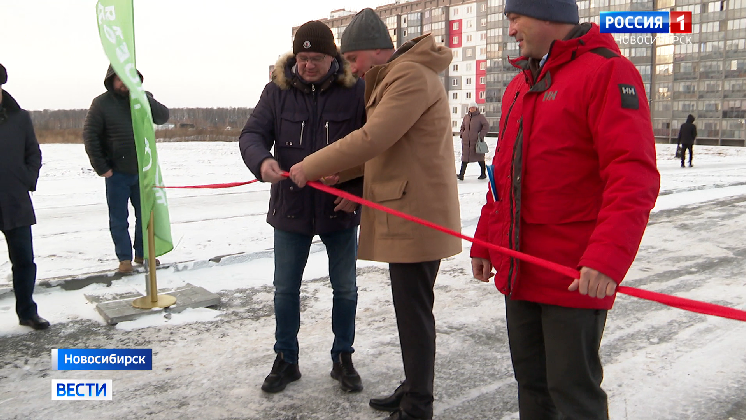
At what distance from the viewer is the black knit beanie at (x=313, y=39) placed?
3143 millimetres

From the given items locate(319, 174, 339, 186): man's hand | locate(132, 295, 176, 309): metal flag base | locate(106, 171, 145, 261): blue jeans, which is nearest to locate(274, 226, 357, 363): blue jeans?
locate(319, 174, 339, 186): man's hand

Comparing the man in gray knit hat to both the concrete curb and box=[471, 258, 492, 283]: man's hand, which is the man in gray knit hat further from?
the concrete curb

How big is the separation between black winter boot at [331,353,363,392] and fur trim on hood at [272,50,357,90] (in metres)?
1.50

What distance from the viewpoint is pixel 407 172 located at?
2.77 m

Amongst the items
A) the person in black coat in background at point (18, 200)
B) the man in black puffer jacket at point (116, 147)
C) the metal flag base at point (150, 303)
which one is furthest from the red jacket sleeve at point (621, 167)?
the man in black puffer jacket at point (116, 147)

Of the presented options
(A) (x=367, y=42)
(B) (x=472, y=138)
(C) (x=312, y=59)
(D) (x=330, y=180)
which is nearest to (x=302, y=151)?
(D) (x=330, y=180)

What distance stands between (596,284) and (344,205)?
63.7 inches

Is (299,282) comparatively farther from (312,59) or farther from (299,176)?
(312,59)

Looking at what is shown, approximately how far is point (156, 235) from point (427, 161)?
8.99 feet

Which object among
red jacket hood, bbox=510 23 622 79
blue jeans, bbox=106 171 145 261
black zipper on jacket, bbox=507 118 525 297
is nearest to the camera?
red jacket hood, bbox=510 23 622 79

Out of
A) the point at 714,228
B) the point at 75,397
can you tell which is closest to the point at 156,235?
the point at 75,397

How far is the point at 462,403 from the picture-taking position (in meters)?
3.20

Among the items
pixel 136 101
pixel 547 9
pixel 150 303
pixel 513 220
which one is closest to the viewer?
pixel 547 9

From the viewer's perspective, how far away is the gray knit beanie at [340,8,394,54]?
2961 mm
